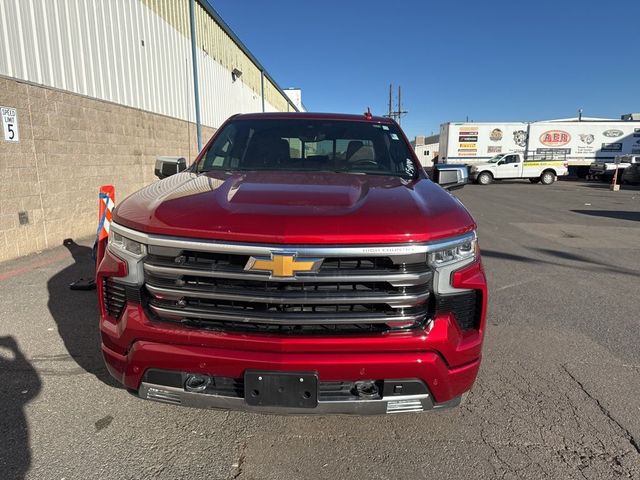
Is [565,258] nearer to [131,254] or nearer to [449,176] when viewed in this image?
[449,176]

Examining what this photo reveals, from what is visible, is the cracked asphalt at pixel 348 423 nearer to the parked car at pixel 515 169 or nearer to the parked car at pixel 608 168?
the parked car at pixel 515 169

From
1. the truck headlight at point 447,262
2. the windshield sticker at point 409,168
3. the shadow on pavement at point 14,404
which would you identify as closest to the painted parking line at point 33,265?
the shadow on pavement at point 14,404

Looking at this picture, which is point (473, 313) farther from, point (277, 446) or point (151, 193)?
point (151, 193)

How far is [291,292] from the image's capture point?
6.36ft

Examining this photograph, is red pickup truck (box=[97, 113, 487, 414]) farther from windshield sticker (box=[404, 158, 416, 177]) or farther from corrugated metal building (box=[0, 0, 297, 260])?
corrugated metal building (box=[0, 0, 297, 260])

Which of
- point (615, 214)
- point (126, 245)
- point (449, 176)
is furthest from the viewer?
point (615, 214)

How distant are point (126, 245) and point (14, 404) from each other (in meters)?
1.47

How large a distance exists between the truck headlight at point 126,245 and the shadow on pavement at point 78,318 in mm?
1224

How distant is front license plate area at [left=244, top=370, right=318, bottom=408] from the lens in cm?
190

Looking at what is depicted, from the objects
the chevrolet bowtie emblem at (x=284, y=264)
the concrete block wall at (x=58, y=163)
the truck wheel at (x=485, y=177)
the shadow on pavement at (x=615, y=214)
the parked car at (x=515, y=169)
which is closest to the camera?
the chevrolet bowtie emblem at (x=284, y=264)

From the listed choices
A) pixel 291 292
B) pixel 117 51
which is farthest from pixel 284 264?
pixel 117 51

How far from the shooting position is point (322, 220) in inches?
76.3

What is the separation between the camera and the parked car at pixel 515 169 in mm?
28266

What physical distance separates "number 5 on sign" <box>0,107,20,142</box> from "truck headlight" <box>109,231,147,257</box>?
501cm
